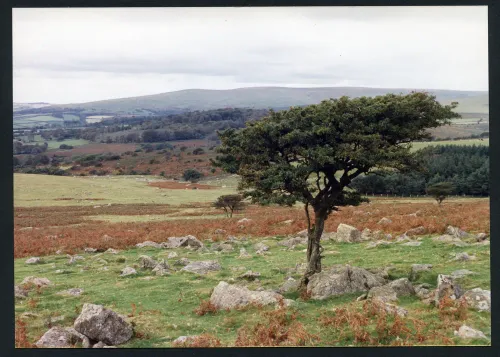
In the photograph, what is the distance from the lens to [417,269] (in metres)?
19.0

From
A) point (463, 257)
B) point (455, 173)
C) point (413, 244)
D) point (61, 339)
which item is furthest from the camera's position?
point (455, 173)

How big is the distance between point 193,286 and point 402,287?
24.3 feet

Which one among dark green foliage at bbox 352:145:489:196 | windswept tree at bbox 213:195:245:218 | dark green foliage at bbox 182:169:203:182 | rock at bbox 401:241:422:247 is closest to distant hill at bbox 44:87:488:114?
dark green foliage at bbox 352:145:489:196

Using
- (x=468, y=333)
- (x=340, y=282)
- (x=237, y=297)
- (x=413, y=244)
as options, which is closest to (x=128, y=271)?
(x=237, y=297)

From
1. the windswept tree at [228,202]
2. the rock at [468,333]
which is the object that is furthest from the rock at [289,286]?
the windswept tree at [228,202]

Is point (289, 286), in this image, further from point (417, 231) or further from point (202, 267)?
point (417, 231)

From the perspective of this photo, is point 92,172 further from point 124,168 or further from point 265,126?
point 265,126

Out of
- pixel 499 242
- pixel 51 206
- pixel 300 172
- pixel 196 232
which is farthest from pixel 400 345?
pixel 51 206

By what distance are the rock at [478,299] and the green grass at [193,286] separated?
0.30 meters

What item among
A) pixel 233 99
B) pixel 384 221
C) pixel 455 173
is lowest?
pixel 384 221

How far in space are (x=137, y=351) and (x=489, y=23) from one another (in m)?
12.9

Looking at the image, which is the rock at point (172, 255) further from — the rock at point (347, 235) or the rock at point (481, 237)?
the rock at point (481, 237)

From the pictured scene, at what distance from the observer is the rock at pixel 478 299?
14891 millimetres

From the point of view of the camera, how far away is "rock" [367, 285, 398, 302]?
15820 millimetres
